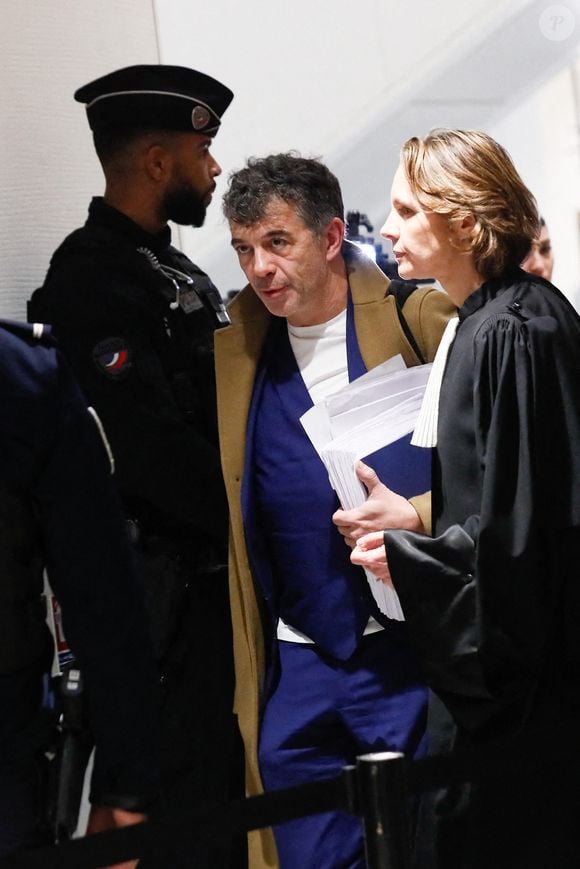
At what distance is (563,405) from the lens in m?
2.11

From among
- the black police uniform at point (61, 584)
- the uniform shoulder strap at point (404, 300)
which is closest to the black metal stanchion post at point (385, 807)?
the black police uniform at point (61, 584)

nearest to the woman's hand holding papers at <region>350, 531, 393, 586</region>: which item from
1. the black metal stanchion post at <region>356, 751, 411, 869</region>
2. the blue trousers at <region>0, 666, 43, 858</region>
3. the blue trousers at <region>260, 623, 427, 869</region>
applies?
the blue trousers at <region>260, 623, 427, 869</region>

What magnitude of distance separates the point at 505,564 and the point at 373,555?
0.88 feet

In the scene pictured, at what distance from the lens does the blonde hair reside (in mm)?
2230

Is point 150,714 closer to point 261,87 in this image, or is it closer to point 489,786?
point 489,786

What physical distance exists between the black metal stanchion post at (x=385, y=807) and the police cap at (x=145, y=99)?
4.47 feet

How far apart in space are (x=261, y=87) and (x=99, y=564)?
1.47m

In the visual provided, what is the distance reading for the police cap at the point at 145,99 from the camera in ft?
8.79

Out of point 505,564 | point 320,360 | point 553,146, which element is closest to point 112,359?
point 320,360

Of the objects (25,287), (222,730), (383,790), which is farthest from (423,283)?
(383,790)

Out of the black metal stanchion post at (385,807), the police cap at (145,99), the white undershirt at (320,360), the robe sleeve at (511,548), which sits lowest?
the black metal stanchion post at (385,807)

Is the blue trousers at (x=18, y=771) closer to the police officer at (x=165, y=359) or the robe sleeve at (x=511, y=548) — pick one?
the robe sleeve at (x=511, y=548)

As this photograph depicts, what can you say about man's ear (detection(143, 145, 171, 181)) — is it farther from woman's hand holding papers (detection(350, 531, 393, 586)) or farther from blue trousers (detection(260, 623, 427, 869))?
blue trousers (detection(260, 623, 427, 869))

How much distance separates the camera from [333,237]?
256cm
